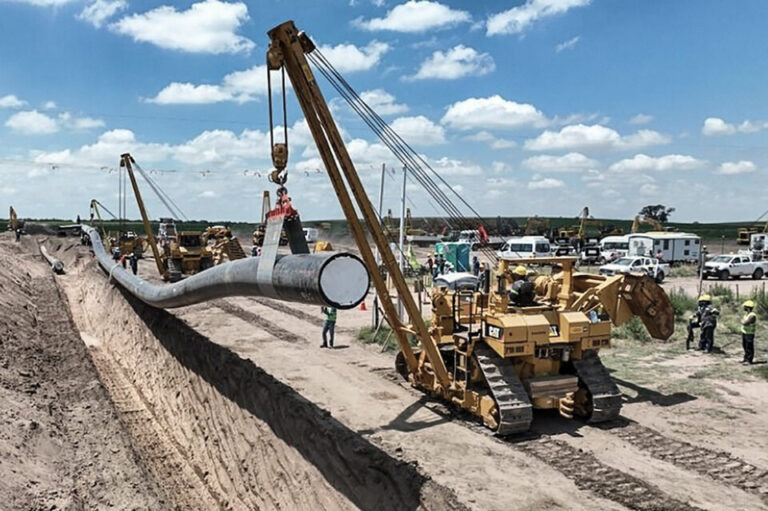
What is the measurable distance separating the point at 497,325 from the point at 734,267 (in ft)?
96.7

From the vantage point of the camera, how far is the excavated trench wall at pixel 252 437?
346 inches

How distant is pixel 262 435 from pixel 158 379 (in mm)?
6327

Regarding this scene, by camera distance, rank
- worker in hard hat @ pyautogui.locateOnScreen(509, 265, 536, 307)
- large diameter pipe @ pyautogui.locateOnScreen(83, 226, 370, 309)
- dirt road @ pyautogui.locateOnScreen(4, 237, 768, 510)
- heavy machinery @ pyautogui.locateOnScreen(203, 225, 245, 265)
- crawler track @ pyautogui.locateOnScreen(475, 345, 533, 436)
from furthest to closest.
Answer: heavy machinery @ pyautogui.locateOnScreen(203, 225, 245, 265) < worker in hard hat @ pyautogui.locateOnScreen(509, 265, 536, 307) < crawler track @ pyautogui.locateOnScreen(475, 345, 533, 436) < dirt road @ pyautogui.locateOnScreen(4, 237, 768, 510) < large diameter pipe @ pyautogui.locateOnScreen(83, 226, 370, 309)

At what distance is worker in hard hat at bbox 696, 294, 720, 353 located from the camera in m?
16.1

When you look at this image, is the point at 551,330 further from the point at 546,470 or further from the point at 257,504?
the point at 257,504

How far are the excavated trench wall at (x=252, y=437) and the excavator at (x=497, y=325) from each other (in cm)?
234

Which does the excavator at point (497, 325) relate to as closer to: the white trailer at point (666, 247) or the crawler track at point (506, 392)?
the crawler track at point (506, 392)

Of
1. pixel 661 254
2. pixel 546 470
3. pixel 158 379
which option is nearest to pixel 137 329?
pixel 158 379

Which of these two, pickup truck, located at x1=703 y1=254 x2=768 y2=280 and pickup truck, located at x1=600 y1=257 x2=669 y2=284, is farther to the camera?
pickup truck, located at x1=703 y1=254 x2=768 y2=280

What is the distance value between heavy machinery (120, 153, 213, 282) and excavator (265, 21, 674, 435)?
25251 millimetres

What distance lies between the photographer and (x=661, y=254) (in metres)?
42.1

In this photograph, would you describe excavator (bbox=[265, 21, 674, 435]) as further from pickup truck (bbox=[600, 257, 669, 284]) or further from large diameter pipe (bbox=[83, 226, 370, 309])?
pickup truck (bbox=[600, 257, 669, 284])

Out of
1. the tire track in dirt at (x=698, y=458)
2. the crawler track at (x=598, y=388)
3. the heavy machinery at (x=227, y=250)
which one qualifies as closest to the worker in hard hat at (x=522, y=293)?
the crawler track at (x=598, y=388)

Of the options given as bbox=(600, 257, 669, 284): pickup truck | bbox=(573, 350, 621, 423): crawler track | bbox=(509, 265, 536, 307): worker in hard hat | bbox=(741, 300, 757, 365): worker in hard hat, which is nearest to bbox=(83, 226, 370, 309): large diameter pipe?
bbox=(509, 265, 536, 307): worker in hard hat
